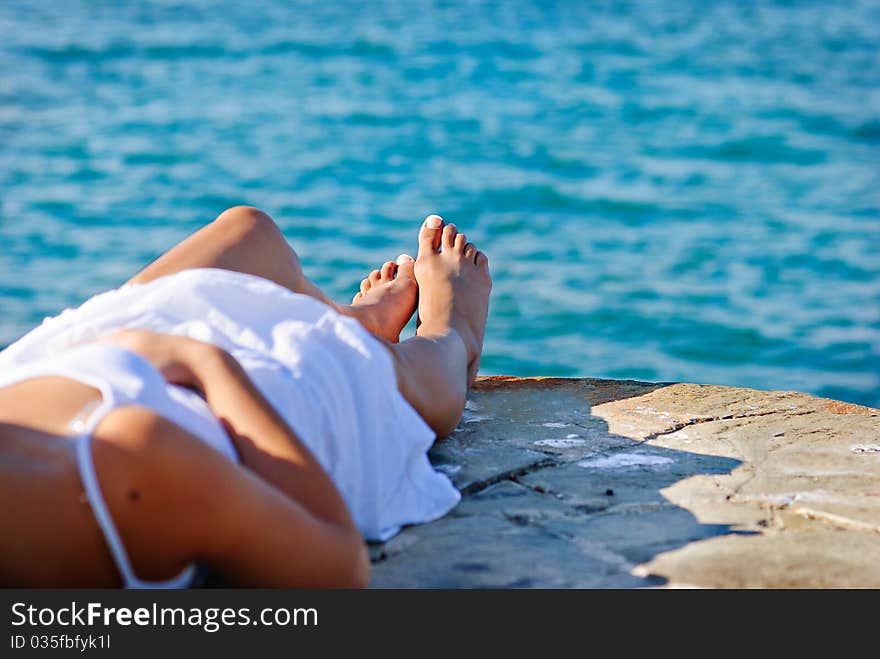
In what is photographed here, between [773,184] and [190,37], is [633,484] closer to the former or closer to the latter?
[773,184]

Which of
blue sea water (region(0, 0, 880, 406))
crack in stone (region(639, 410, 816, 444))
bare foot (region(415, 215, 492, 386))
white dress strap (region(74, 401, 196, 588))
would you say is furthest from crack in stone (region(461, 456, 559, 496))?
blue sea water (region(0, 0, 880, 406))

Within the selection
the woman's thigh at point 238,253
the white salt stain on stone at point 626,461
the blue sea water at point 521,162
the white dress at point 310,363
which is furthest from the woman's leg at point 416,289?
the blue sea water at point 521,162

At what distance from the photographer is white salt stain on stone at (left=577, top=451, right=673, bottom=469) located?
8.41 feet

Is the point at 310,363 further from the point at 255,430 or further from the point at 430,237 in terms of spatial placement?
the point at 430,237

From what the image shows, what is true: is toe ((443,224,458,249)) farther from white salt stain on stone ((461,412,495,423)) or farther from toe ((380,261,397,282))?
white salt stain on stone ((461,412,495,423))

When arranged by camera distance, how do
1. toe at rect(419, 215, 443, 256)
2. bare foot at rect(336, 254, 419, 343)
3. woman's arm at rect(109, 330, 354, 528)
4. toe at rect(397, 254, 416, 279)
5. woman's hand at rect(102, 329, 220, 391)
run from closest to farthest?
1. woman's arm at rect(109, 330, 354, 528)
2. woman's hand at rect(102, 329, 220, 391)
3. bare foot at rect(336, 254, 419, 343)
4. toe at rect(397, 254, 416, 279)
5. toe at rect(419, 215, 443, 256)

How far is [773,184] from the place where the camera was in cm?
859

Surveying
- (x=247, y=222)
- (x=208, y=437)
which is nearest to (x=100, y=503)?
(x=208, y=437)

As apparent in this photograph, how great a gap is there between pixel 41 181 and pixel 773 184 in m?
5.68

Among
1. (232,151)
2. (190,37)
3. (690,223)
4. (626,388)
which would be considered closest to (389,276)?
(626,388)

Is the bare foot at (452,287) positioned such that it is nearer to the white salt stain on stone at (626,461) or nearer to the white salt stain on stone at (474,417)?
the white salt stain on stone at (474,417)

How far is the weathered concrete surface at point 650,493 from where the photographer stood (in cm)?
200

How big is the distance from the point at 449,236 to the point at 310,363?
1.50 meters

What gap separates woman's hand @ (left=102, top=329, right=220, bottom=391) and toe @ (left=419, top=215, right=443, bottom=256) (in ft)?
5.10
